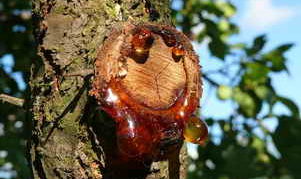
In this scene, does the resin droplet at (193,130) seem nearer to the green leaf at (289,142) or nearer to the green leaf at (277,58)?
the green leaf at (289,142)

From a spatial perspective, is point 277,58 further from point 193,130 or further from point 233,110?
point 193,130

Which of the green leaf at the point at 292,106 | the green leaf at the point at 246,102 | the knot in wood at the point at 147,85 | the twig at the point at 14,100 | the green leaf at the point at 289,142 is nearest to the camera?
the knot in wood at the point at 147,85

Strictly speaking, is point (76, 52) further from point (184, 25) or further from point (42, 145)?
point (184, 25)

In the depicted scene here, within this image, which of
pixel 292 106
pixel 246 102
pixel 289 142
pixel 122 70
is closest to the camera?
pixel 122 70

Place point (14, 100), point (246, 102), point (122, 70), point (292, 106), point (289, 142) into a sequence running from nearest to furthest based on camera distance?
point (122, 70) < point (14, 100) < point (289, 142) < point (292, 106) < point (246, 102)

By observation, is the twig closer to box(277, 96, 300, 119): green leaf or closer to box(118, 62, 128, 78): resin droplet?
box(118, 62, 128, 78): resin droplet

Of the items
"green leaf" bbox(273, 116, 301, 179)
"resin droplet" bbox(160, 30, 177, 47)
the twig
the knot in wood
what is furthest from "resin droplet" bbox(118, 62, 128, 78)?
"green leaf" bbox(273, 116, 301, 179)

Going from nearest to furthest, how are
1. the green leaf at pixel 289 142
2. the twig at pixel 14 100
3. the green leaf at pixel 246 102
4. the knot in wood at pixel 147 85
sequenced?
the knot in wood at pixel 147 85
the twig at pixel 14 100
the green leaf at pixel 289 142
the green leaf at pixel 246 102

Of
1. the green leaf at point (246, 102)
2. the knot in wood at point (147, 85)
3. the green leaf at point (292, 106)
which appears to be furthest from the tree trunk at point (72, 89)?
the green leaf at point (246, 102)

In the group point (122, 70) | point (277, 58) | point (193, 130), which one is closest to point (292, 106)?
point (277, 58)
